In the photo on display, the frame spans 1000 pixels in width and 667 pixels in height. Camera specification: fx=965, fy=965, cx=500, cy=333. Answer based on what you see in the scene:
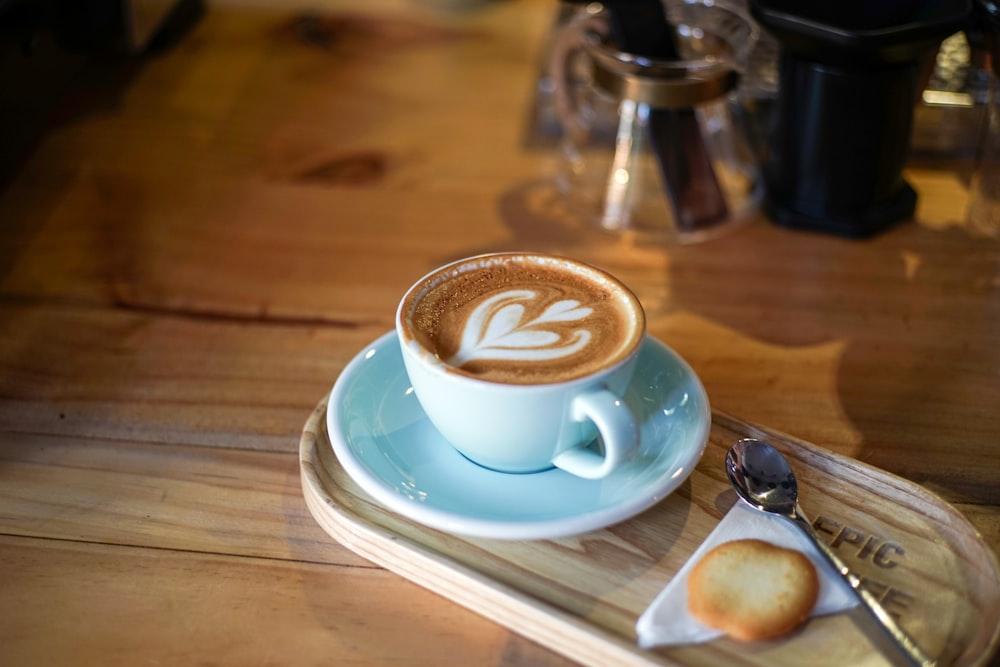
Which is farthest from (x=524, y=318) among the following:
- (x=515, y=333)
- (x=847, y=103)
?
(x=847, y=103)

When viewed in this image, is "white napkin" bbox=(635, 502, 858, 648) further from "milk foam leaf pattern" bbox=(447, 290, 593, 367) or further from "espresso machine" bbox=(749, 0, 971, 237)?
"espresso machine" bbox=(749, 0, 971, 237)

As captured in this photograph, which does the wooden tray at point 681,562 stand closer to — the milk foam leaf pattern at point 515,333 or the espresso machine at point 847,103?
the milk foam leaf pattern at point 515,333

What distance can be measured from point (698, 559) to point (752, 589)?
29 millimetres

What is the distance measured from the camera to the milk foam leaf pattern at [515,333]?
470 mm

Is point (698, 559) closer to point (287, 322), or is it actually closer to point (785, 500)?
point (785, 500)

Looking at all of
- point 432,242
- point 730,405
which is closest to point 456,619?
point 730,405

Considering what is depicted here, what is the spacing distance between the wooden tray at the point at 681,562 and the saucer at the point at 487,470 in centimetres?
2

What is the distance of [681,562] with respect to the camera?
45cm

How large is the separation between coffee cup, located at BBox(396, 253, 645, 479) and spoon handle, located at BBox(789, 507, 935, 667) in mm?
103

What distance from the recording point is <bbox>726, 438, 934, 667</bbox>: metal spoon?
0.40m

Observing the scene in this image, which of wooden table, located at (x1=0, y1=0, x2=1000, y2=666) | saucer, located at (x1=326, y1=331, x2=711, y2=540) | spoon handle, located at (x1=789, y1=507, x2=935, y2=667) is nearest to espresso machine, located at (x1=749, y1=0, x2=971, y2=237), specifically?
wooden table, located at (x1=0, y1=0, x2=1000, y2=666)

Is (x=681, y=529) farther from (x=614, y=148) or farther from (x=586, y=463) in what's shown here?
(x=614, y=148)

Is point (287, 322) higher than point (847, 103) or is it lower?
lower

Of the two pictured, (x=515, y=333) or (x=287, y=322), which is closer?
(x=515, y=333)
